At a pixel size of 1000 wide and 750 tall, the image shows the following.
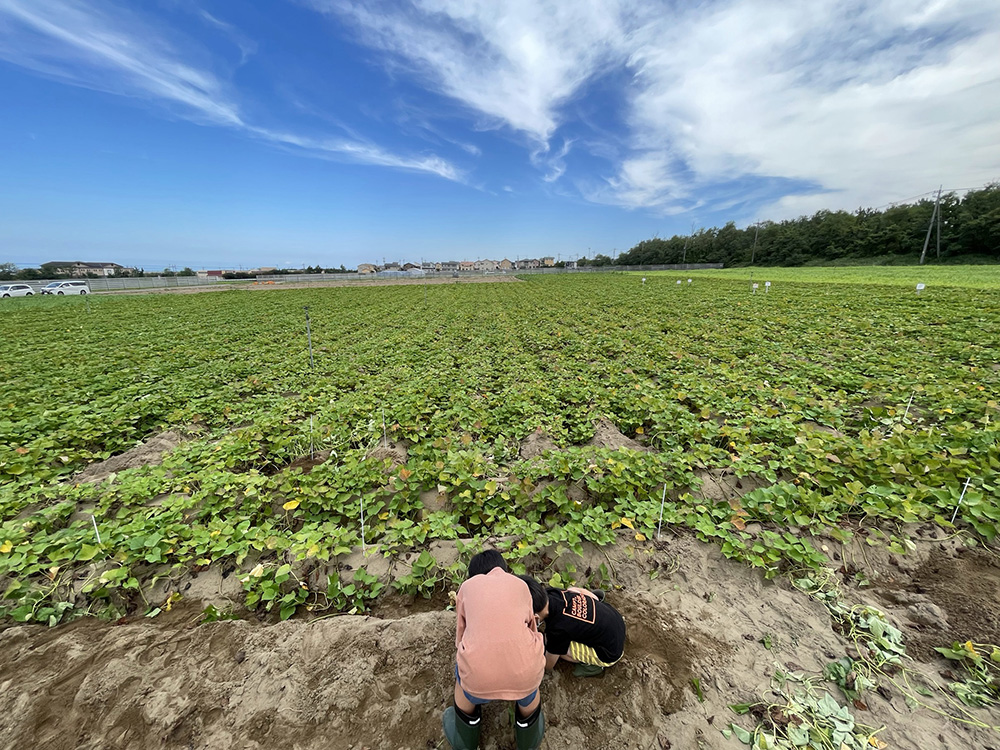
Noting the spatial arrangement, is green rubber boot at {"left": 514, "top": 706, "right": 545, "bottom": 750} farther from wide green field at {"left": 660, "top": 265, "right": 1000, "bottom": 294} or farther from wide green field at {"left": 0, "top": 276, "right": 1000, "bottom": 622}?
wide green field at {"left": 660, "top": 265, "right": 1000, "bottom": 294}

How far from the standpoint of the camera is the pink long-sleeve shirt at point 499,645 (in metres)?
1.63

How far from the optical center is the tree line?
140 feet

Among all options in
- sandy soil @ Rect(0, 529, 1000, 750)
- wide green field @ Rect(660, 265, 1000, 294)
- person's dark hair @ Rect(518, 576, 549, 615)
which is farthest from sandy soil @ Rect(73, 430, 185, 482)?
wide green field @ Rect(660, 265, 1000, 294)

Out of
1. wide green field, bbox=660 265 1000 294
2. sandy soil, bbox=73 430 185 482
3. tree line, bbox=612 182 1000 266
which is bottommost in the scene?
sandy soil, bbox=73 430 185 482

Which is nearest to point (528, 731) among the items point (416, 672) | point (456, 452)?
point (416, 672)

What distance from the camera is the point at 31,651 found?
2113 mm

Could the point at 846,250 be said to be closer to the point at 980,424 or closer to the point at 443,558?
the point at 980,424

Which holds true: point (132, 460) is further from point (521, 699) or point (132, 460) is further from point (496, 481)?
point (521, 699)

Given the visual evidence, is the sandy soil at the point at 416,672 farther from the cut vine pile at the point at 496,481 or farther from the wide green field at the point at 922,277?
the wide green field at the point at 922,277

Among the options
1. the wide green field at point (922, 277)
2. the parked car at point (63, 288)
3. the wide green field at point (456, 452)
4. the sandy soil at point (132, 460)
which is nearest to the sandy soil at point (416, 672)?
the wide green field at point (456, 452)

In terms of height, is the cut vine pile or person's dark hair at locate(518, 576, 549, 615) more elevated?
person's dark hair at locate(518, 576, 549, 615)

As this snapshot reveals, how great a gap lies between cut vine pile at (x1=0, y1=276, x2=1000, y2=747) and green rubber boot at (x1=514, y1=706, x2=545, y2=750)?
0.27 m

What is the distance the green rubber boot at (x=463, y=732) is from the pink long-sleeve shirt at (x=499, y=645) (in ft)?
0.59

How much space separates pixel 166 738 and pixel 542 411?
4.24 metres
